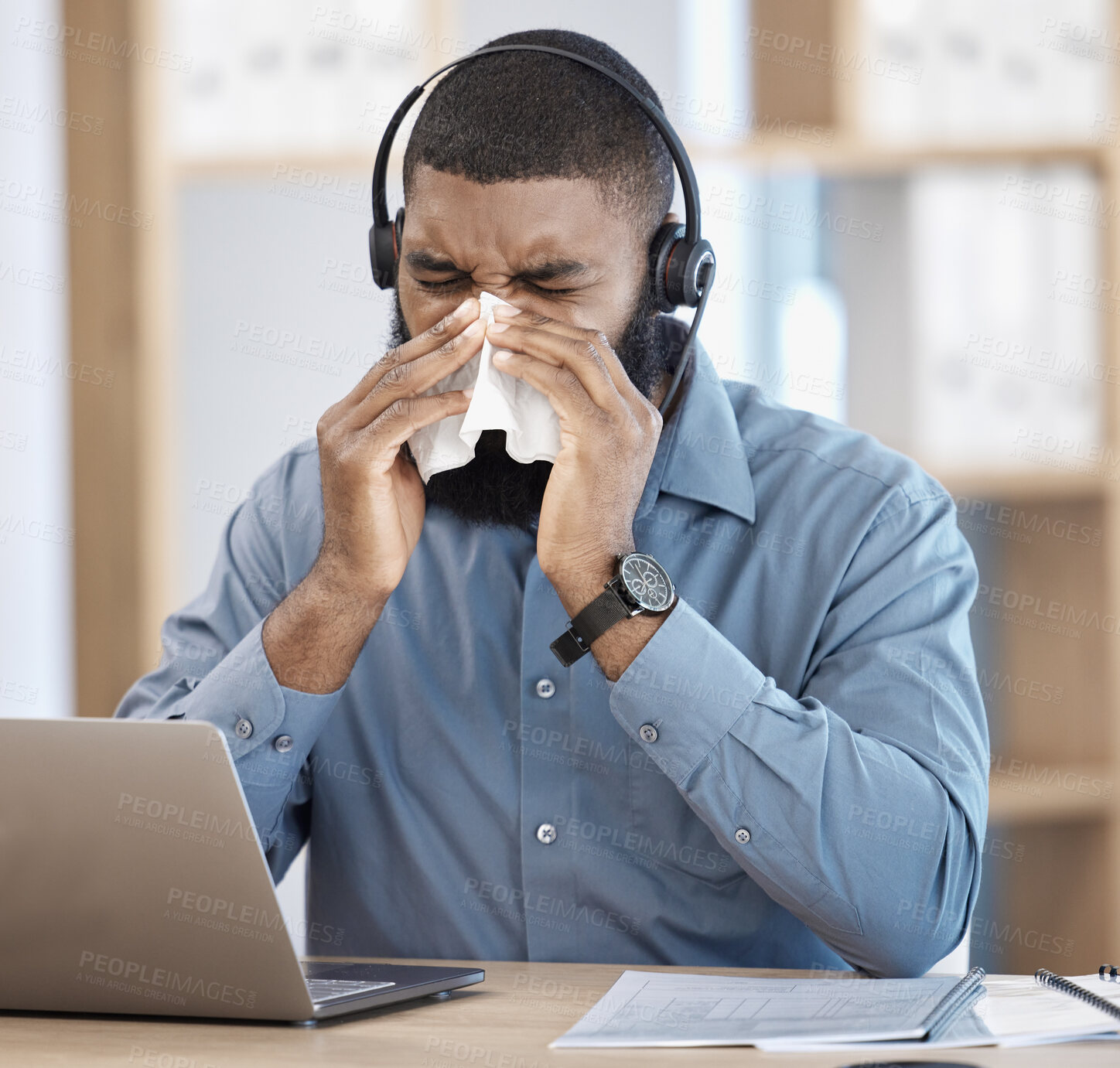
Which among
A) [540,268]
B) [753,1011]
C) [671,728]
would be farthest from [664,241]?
[753,1011]

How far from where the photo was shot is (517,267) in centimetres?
121

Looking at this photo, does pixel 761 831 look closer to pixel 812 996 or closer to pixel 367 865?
pixel 812 996

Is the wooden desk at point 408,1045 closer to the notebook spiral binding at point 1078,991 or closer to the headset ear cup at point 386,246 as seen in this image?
the notebook spiral binding at point 1078,991

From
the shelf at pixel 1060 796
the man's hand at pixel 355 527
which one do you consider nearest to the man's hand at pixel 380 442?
the man's hand at pixel 355 527

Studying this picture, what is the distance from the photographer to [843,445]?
1.35 metres

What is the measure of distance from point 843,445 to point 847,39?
101 cm

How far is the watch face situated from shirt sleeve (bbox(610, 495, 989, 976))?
2 cm

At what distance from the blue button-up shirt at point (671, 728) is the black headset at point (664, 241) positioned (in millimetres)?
137

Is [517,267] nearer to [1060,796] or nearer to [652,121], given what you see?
[652,121]

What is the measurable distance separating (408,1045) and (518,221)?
727 millimetres

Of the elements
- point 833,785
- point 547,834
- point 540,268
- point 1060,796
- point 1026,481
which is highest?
point 540,268

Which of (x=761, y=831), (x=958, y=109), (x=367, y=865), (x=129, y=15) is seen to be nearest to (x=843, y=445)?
(x=761, y=831)

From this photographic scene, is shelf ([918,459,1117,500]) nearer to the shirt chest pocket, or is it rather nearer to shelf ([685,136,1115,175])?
shelf ([685,136,1115,175])

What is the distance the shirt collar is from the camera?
4.28 feet
